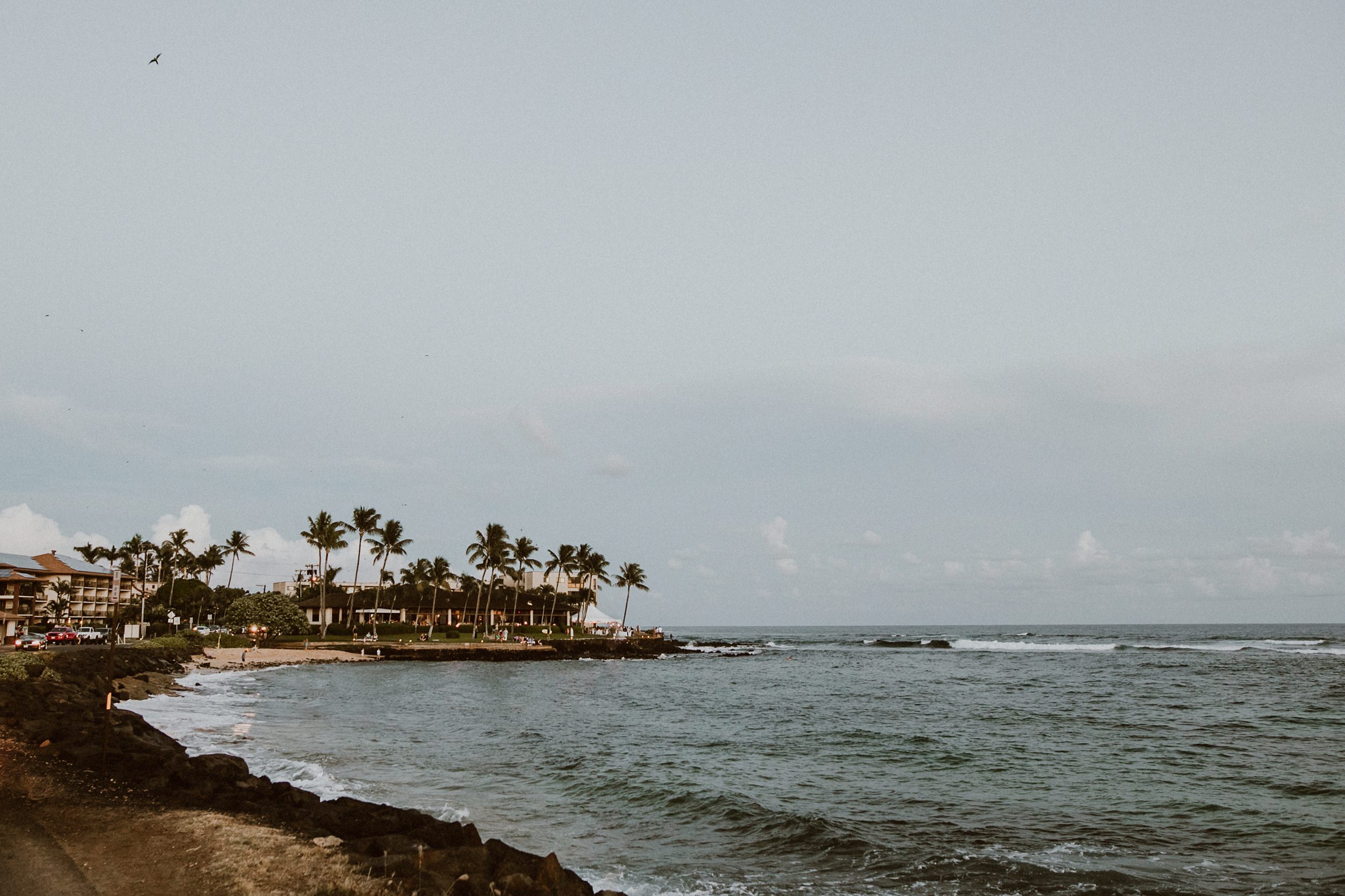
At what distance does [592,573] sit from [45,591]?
7004 centimetres

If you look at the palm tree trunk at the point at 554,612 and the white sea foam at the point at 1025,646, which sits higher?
the palm tree trunk at the point at 554,612

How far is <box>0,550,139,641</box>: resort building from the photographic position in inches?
3201

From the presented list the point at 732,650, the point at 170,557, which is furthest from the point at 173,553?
the point at 732,650

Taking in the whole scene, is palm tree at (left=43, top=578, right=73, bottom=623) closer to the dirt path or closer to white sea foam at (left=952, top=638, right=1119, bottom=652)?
the dirt path

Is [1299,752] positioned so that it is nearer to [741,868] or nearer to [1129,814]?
[1129,814]

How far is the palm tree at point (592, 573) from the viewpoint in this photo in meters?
130

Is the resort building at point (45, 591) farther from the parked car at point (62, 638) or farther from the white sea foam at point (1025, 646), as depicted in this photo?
the white sea foam at point (1025, 646)

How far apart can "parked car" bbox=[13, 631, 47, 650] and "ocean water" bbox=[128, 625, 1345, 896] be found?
1172 centimetres

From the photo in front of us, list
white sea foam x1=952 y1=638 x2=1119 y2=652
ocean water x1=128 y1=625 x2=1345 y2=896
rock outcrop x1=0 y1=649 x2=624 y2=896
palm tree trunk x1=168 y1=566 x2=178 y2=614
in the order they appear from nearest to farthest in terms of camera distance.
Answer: rock outcrop x1=0 y1=649 x2=624 y2=896, ocean water x1=128 y1=625 x2=1345 y2=896, palm tree trunk x1=168 y1=566 x2=178 y2=614, white sea foam x1=952 y1=638 x2=1119 y2=652

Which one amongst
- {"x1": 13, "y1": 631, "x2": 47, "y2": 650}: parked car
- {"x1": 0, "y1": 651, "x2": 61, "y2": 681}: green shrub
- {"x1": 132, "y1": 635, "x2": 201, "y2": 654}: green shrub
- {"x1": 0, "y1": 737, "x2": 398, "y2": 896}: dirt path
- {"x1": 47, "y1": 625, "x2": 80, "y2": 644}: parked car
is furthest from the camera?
{"x1": 47, "y1": 625, "x2": 80, "y2": 644}: parked car

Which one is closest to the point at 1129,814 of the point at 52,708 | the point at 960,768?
the point at 960,768

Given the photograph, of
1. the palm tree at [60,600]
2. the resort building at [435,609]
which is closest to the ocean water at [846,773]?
the resort building at [435,609]

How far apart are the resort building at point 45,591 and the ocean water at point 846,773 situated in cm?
4160

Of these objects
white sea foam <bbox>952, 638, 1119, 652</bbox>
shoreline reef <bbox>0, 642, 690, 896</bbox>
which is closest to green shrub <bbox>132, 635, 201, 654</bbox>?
shoreline reef <bbox>0, 642, 690, 896</bbox>
